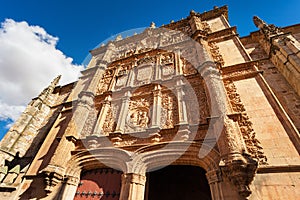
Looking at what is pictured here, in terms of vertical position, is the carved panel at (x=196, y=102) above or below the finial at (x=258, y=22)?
below

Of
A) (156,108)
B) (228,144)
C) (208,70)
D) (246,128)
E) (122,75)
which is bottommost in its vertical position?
(228,144)

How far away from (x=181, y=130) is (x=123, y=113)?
2.52m

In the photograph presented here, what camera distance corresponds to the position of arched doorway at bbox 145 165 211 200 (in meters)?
6.47

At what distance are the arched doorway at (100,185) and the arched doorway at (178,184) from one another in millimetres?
1839

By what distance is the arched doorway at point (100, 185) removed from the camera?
15.5ft

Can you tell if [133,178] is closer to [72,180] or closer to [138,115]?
[72,180]

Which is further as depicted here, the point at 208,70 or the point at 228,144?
the point at 208,70

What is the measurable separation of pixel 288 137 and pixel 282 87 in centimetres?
209

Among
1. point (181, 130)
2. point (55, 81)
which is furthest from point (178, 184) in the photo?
point (55, 81)

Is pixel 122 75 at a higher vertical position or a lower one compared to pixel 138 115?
higher

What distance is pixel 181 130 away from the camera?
4941 millimetres

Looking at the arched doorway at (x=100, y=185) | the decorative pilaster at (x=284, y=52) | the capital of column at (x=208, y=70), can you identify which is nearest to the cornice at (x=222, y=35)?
the decorative pilaster at (x=284, y=52)

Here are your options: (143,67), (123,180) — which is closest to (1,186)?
(123,180)

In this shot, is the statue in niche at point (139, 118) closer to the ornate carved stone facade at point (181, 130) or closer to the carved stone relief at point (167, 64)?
the ornate carved stone facade at point (181, 130)
